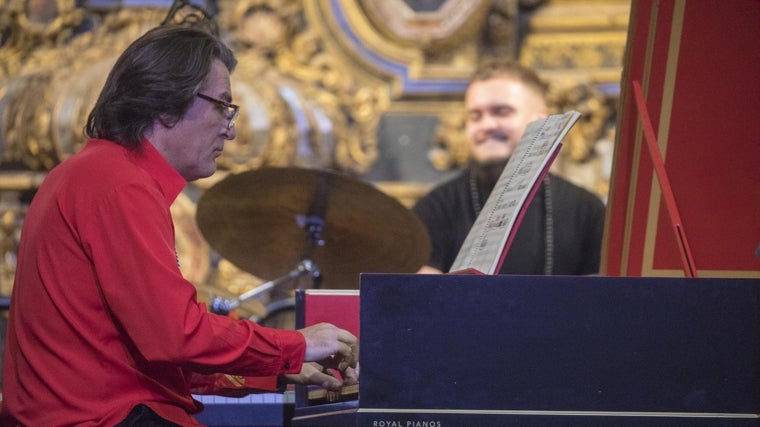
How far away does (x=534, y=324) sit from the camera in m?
2.09

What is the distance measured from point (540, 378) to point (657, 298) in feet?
0.89

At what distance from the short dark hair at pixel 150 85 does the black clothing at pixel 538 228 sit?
7.00 feet

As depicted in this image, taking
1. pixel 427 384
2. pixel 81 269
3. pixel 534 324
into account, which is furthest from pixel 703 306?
pixel 81 269

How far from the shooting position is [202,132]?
8.04 ft

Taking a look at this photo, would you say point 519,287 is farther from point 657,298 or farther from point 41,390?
point 41,390

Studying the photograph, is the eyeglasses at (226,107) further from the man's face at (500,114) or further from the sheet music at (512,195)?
the man's face at (500,114)

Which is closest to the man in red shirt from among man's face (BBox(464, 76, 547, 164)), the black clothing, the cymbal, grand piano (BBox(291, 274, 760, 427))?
grand piano (BBox(291, 274, 760, 427))

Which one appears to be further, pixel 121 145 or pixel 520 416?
pixel 121 145

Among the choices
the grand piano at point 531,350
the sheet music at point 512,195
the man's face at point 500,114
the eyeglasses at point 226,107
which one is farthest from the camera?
the man's face at point 500,114

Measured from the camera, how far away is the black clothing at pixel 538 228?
438cm

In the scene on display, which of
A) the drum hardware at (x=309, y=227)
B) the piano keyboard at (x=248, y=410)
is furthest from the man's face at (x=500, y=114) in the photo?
the piano keyboard at (x=248, y=410)

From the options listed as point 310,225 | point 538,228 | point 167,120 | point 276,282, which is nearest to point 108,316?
point 167,120

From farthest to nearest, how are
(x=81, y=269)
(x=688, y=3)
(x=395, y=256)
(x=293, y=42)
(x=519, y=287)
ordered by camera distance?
(x=293, y=42)
(x=395, y=256)
(x=688, y=3)
(x=81, y=269)
(x=519, y=287)

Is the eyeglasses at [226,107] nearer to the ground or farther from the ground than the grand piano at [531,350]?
farther from the ground
